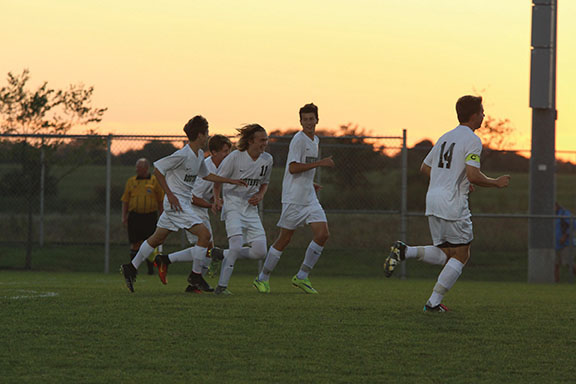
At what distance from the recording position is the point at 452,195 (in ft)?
26.5

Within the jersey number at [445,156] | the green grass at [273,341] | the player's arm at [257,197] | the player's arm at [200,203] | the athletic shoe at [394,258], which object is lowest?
the green grass at [273,341]

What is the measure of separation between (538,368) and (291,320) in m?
2.25

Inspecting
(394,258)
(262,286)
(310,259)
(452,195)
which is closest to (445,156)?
(452,195)

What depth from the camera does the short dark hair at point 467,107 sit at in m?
8.20

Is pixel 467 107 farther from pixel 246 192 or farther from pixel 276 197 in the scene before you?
pixel 276 197

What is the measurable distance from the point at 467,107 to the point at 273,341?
9.26ft

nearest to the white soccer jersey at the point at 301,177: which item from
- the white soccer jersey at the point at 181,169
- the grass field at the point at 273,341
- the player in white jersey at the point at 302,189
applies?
the player in white jersey at the point at 302,189

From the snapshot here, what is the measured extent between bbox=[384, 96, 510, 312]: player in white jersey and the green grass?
1.48 feet

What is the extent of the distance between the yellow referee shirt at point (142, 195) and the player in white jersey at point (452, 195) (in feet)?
28.5

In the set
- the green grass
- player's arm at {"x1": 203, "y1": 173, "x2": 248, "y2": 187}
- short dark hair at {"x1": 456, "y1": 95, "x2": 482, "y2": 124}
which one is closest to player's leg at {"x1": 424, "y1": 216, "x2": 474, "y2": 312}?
Result: the green grass

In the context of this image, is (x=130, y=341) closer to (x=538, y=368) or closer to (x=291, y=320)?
(x=291, y=320)

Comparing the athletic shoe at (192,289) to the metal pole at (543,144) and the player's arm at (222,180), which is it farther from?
the metal pole at (543,144)

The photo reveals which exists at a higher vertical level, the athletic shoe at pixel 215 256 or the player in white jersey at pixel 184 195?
the player in white jersey at pixel 184 195

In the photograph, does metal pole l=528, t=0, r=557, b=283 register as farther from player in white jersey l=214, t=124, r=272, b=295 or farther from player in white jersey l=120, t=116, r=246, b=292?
player in white jersey l=120, t=116, r=246, b=292
